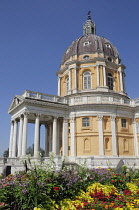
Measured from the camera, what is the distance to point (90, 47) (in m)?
37.9

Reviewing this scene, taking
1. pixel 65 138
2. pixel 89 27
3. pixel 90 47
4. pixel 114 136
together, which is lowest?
pixel 65 138

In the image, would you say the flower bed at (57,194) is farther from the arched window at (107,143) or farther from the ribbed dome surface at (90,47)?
the ribbed dome surface at (90,47)

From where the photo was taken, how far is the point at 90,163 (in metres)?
21.6

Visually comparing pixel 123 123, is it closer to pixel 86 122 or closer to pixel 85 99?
pixel 86 122

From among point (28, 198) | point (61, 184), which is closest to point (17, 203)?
point (28, 198)

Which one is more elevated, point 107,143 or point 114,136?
point 114,136

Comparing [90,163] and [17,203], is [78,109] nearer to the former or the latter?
[90,163]

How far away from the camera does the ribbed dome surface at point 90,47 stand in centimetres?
3766

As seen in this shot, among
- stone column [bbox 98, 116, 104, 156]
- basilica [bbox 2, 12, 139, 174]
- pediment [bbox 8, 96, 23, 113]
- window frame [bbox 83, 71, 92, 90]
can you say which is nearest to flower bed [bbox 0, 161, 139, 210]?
basilica [bbox 2, 12, 139, 174]

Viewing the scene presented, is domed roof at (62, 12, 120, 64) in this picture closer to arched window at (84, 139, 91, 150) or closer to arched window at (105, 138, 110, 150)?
arched window at (105, 138, 110, 150)

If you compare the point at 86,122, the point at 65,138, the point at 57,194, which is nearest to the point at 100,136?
the point at 86,122

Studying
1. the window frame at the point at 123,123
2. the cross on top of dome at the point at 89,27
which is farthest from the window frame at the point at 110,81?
the cross on top of dome at the point at 89,27

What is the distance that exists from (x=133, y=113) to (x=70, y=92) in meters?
11.1

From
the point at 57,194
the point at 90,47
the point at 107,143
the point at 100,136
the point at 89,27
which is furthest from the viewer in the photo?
the point at 89,27
